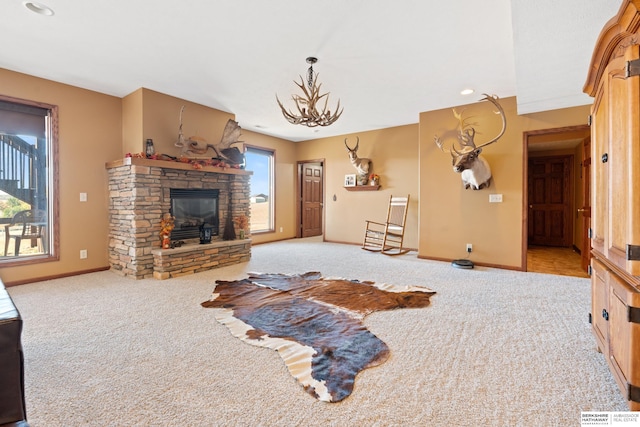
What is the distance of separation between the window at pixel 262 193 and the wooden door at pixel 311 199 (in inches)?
35.2

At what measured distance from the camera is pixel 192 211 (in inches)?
186

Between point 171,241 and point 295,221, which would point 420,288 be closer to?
point 171,241

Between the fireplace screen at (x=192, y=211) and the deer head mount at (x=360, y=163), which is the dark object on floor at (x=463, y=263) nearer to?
the deer head mount at (x=360, y=163)

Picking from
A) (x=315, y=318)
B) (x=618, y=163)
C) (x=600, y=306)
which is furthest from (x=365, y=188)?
(x=618, y=163)

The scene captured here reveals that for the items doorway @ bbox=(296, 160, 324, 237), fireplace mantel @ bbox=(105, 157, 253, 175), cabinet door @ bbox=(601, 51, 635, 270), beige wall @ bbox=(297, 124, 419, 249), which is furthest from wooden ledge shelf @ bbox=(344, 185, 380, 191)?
cabinet door @ bbox=(601, 51, 635, 270)

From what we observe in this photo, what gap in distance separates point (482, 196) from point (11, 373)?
524 centimetres

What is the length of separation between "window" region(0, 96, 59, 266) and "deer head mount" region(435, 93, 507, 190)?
214 inches

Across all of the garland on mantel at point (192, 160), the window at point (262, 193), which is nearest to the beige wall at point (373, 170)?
the window at point (262, 193)

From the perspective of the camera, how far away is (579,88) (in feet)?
11.2

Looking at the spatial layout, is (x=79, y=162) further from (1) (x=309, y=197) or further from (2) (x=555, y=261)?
(2) (x=555, y=261)

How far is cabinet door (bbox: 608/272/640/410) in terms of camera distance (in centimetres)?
140

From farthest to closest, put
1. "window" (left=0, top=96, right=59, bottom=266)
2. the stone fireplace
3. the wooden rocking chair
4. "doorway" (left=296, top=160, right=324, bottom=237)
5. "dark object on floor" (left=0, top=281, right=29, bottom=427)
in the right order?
"doorway" (left=296, top=160, right=324, bottom=237), the wooden rocking chair, the stone fireplace, "window" (left=0, top=96, right=59, bottom=266), "dark object on floor" (left=0, top=281, right=29, bottom=427)

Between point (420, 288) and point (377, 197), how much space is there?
336 cm

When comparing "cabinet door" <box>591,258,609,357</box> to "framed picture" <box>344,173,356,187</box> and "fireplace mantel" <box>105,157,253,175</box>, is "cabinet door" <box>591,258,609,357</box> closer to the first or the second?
"fireplace mantel" <box>105,157,253,175</box>
